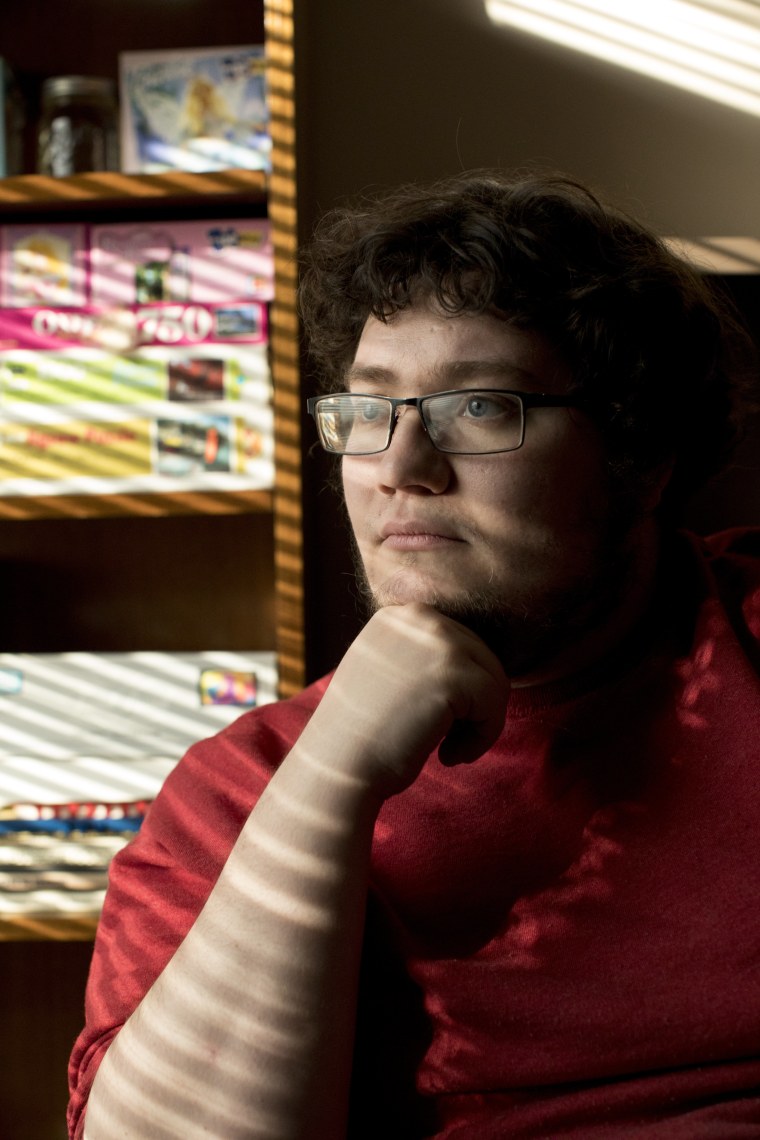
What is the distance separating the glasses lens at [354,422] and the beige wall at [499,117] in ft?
2.42

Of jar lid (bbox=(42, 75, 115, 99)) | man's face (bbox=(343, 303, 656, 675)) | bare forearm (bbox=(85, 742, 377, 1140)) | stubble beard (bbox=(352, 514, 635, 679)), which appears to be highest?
jar lid (bbox=(42, 75, 115, 99))

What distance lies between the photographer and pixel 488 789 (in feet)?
2.94

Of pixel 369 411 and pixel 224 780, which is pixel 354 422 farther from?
pixel 224 780

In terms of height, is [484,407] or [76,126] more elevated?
[76,126]

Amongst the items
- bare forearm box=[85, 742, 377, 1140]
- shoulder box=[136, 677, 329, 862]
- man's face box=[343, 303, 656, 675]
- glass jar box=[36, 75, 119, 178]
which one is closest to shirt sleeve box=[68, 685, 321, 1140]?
shoulder box=[136, 677, 329, 862]

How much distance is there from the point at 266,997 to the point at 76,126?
119 centimetres

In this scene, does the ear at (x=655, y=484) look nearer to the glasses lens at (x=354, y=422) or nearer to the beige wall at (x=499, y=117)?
the glasses lens at (x=354, y=422)

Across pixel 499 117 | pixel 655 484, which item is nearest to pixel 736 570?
pixel 655 484

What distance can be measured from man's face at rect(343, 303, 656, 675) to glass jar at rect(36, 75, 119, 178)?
2.35 ft

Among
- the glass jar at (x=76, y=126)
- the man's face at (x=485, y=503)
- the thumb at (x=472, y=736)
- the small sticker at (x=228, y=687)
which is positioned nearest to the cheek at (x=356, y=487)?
the man's face at (x=485, y=503)

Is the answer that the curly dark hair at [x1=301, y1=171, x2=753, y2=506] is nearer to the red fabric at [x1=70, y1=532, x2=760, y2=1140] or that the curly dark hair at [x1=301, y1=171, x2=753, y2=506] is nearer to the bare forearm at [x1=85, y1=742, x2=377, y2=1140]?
the red fabric at [x1=70, y1=532, x2=760, y2=1140]

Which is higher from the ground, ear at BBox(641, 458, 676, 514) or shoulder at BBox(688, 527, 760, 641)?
ear at BBox(641, 458, 676, 514)

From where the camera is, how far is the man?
75 centimetres

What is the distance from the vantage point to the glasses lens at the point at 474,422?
34.3 inches
